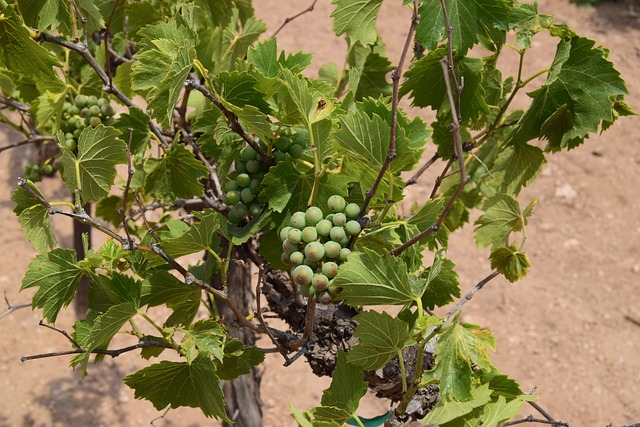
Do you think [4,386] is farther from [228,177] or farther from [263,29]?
[228,177]

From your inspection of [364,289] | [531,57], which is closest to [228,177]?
[364,289]

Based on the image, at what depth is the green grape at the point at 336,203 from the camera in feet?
2.98

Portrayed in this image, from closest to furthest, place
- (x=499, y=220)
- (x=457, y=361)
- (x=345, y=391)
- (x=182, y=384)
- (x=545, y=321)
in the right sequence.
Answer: (x=457, y=361) → (x=345, y=391) → (x=182, y=384) → (x=499, y=220) → (x=545, y=321)

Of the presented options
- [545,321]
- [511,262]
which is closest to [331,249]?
[511,262]

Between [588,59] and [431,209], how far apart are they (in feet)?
1.28

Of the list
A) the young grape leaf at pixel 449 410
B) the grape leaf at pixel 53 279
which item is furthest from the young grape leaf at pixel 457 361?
the grape leaf at pixel 53 279

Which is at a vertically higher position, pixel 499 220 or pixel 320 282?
pixel 320 282

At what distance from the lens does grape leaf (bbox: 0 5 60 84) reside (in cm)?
112

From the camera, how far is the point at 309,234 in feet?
2.93

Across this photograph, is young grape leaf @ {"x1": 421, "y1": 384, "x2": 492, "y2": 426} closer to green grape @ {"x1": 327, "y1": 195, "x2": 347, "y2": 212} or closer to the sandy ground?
green grape @ {"x1": 327, "y1": 195, "x2": 347, "y2": 212}

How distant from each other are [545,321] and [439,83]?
252 centimetres

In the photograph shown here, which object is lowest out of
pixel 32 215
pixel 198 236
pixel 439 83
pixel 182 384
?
pixel 182 384

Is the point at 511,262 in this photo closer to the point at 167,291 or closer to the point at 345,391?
the point at 345,391

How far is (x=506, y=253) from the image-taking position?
1353mm
